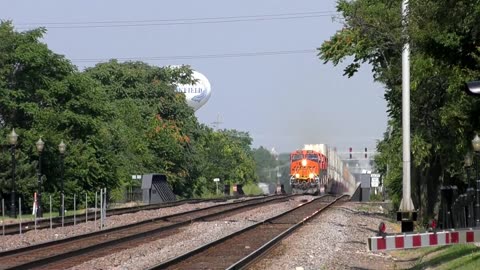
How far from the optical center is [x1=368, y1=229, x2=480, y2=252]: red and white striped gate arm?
16734 millimetres

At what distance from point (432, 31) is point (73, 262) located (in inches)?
368

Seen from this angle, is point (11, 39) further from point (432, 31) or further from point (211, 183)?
point (211, 183)

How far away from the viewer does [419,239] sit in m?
16.9

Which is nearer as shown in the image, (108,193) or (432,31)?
(432,31)

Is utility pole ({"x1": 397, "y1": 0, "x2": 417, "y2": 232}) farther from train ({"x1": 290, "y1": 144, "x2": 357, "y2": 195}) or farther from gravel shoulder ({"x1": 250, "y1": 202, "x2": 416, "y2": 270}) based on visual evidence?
train ({"x1": 290, "y1": 144, "x2": 357, "y2": 195})

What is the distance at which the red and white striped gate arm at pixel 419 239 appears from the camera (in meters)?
16.7

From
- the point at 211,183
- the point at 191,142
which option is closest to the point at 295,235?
the point at 191,142

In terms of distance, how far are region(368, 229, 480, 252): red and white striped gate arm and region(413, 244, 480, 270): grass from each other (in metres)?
0.49

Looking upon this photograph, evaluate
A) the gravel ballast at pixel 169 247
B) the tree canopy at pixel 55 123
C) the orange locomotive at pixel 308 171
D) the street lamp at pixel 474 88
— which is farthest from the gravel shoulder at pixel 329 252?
the orange locomotive at pixel 308 171

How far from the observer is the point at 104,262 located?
72.4ft

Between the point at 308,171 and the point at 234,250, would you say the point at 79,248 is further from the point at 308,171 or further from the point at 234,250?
the point at 308,171

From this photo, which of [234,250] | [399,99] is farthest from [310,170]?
[234,250]

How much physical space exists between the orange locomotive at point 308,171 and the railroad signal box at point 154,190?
12425 mm

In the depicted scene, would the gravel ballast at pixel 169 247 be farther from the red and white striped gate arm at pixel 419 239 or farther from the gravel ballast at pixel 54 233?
the red and white striped gate arm at pixel 419 239
